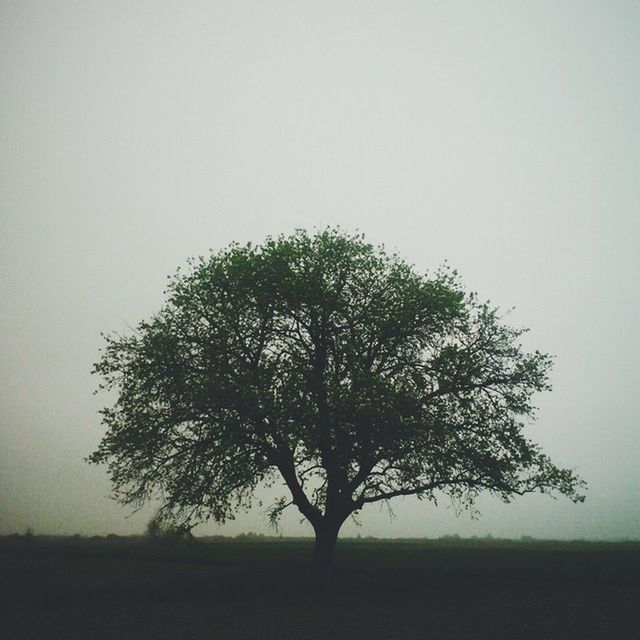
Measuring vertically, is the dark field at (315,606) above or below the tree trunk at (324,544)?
below

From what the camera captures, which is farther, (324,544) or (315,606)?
(324,544)

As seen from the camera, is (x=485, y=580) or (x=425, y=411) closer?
(x=425, y=411)

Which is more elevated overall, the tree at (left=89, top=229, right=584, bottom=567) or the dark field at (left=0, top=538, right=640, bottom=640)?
→ the tree at (left=89, top=229, right=584, bottom=567)

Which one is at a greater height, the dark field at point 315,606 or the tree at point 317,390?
the tree at point 317,390

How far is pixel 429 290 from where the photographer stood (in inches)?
940

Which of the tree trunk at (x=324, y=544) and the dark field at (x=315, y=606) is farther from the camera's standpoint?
the tree trunk at (x=324, y=544)

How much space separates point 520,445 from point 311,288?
1240 cm

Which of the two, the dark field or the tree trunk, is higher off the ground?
the tree trunk

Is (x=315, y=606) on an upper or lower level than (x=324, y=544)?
lower

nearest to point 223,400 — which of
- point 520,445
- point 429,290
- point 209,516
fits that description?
point 209,516

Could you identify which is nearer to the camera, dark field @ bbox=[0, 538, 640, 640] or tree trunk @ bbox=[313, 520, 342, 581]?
dark field @ bbox=[0, 538, 640, 640]

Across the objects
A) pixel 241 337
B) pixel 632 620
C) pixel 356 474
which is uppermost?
pixel 241 337

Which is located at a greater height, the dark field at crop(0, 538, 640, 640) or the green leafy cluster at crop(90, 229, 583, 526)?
the green leafy cluster at crop(90, 229, 583, 526)

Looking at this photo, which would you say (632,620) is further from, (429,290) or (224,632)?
(429,290)
